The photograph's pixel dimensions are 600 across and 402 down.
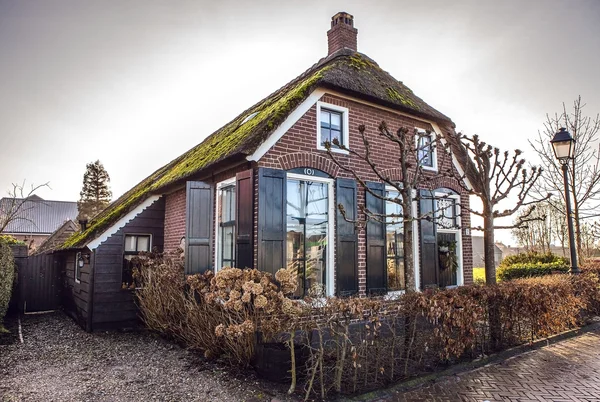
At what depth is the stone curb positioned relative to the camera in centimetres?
467

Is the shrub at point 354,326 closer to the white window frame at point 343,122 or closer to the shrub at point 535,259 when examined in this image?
the white window frame at point 343,122

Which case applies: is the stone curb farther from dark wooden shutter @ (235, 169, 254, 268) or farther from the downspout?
the downspout

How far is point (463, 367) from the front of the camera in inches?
224

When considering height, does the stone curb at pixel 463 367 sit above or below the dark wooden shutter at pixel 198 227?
below

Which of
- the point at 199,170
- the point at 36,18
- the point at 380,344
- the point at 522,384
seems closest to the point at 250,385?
the point at 380,344

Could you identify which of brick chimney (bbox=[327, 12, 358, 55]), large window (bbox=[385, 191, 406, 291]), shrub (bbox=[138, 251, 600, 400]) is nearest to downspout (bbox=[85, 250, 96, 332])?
shrub (bbox=[138, 251, 600, 400])

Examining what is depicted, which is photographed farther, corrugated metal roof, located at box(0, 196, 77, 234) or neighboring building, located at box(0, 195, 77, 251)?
corrugated metal roof, located at box(0, 196, 77, 234)

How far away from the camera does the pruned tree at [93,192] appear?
37531 mm

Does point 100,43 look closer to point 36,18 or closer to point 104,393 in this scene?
point 36,18

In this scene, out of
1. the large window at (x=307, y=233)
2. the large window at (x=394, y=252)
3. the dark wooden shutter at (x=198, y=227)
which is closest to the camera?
the large window at (x=307, y=233)

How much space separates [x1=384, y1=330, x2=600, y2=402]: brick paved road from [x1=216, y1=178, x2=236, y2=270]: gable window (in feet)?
14.9

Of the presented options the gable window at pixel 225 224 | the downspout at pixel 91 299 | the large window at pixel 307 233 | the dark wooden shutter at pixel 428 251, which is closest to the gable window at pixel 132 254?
the downspout at pixel 91 299

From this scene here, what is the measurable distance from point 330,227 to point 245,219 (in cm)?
170

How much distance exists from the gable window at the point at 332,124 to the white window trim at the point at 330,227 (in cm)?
76
